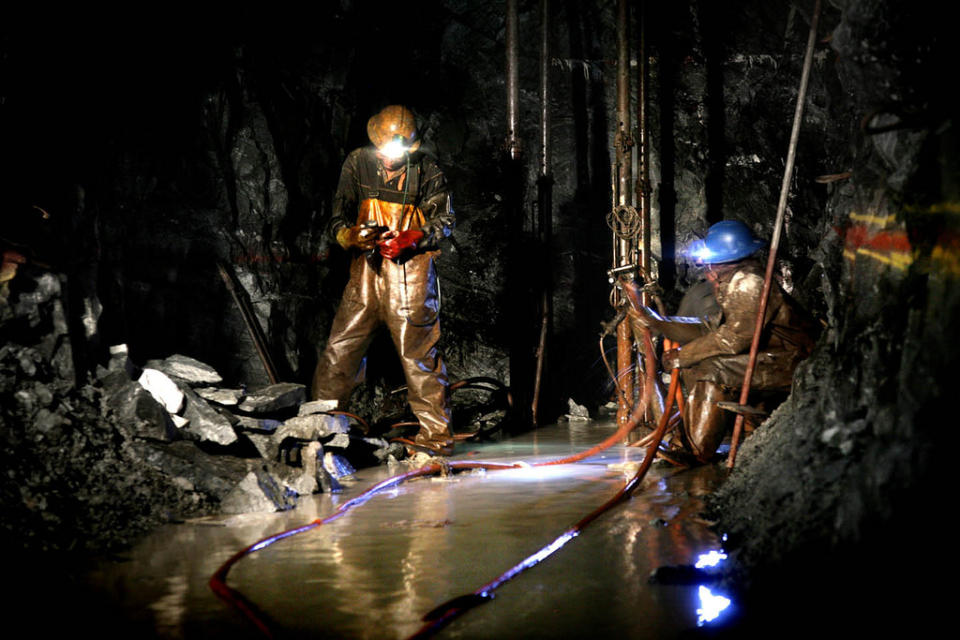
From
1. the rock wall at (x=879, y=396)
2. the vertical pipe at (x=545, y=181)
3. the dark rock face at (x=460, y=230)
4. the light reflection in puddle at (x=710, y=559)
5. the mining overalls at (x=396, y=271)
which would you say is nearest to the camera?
the rock wall at (x=879, y=396)

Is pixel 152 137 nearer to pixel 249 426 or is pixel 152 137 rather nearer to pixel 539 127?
pixel 249 426

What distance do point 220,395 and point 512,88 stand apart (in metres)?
4.65

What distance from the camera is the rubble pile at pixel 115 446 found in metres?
3.26

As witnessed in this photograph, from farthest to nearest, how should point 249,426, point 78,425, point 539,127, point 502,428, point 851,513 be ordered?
point 539,127
point 502,428
point 249,426
point 78,425
point 851,513

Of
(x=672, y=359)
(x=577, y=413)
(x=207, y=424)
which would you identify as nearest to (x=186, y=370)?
(x=207, y=424)

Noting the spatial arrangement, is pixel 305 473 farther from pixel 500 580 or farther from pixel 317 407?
pixel 500 580

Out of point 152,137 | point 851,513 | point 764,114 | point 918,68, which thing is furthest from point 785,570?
point 764,114

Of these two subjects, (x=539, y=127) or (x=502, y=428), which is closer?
(x=502, y=428)

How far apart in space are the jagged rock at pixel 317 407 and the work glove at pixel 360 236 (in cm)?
114

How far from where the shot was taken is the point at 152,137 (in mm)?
5793

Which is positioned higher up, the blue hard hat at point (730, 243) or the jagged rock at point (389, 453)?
the blue hard hat at point (730, 243)

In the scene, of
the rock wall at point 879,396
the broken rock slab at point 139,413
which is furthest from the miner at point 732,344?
the broken rock slab at point 139,413

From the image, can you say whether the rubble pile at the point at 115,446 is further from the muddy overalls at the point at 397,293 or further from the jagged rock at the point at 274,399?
the muddy overalls at the point at 397,293

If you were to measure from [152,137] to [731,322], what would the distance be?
4361mm
